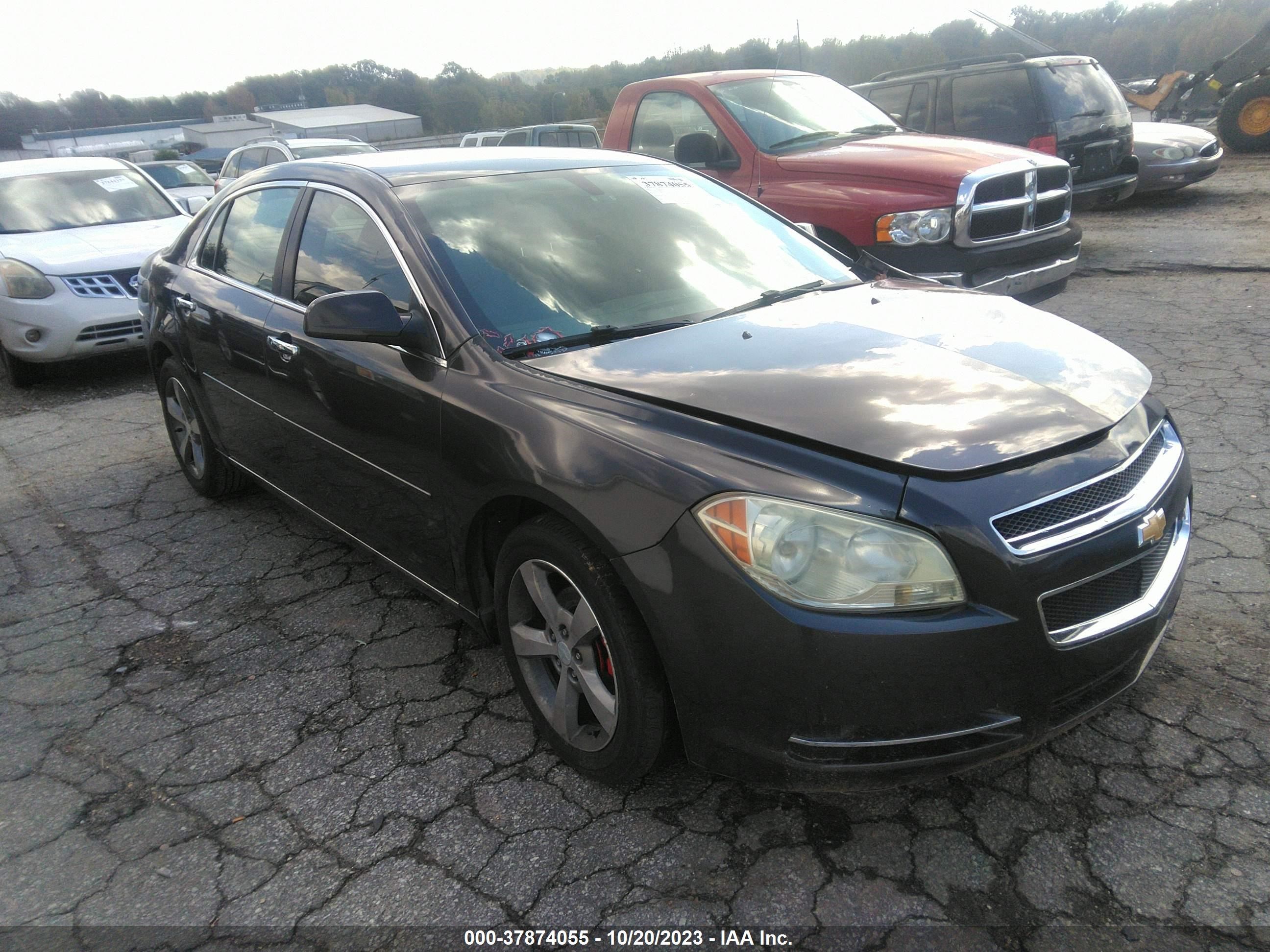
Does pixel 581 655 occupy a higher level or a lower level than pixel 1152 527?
lower

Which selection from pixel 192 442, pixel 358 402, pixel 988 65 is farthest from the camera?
pixel 988 65

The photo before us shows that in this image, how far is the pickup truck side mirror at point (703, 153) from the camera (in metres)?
6.82

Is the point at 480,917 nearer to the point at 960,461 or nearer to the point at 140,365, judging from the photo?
the point at 960,461

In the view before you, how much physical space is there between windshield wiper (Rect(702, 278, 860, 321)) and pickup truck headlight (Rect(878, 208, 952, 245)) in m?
2.63

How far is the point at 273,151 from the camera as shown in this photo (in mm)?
15680

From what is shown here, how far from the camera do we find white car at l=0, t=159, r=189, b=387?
277 inches

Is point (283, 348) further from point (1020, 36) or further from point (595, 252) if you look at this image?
point (1020, 36)

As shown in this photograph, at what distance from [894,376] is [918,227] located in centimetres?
380

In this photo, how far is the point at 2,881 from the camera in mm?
2410

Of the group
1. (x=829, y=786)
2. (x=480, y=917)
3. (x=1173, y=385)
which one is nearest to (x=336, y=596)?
(x=480, y=917)

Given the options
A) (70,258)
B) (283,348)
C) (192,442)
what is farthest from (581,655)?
(70,258)

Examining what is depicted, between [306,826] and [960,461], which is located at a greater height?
[960,461]

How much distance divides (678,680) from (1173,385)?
4558mm

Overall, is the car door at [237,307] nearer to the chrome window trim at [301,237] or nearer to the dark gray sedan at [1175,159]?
the chrome window trim at [301,237]
